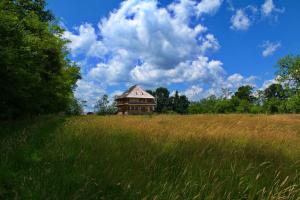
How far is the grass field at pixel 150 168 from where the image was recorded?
157 inches

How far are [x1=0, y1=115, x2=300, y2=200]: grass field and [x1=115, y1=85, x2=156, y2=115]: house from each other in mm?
108225

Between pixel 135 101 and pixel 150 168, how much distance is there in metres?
114

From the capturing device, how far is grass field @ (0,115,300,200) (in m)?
3.98

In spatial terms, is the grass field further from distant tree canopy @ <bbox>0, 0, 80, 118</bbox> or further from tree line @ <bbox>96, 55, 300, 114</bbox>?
tree line @ <bbox>96, 55, 300, 114</bbox>

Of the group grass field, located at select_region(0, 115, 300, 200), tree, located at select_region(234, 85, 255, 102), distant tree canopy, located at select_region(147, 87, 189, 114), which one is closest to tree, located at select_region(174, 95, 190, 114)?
distant tree canopy, located at select_region(147, 87, 189, 114)

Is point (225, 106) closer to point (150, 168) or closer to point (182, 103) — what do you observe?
point (182, 103)

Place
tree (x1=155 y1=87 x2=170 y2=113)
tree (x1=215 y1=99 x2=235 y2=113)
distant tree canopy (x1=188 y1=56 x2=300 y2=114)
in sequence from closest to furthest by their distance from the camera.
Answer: distant tree canopy (x1=188 y1=56 x2=300 y2=114) → tree (x1=215 y1=99 x2=235 y2=113) → tree (x1=155 y1=87 x2=170 y2=113)

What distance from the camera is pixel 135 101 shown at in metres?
119

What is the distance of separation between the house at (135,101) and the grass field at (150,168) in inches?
4261

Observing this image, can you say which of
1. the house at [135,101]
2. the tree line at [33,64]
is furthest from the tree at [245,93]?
the tree line at [33,64]

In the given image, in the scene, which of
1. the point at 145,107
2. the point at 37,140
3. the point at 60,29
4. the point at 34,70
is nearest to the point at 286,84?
the point at 60,29

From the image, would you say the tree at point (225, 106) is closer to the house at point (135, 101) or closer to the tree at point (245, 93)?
the tree at point (245, 93)

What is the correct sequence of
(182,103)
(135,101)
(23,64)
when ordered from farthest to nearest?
(182,103) < (135,101) < (23,64)

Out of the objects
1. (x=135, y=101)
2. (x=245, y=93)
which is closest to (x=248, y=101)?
(x=245, y=93)
